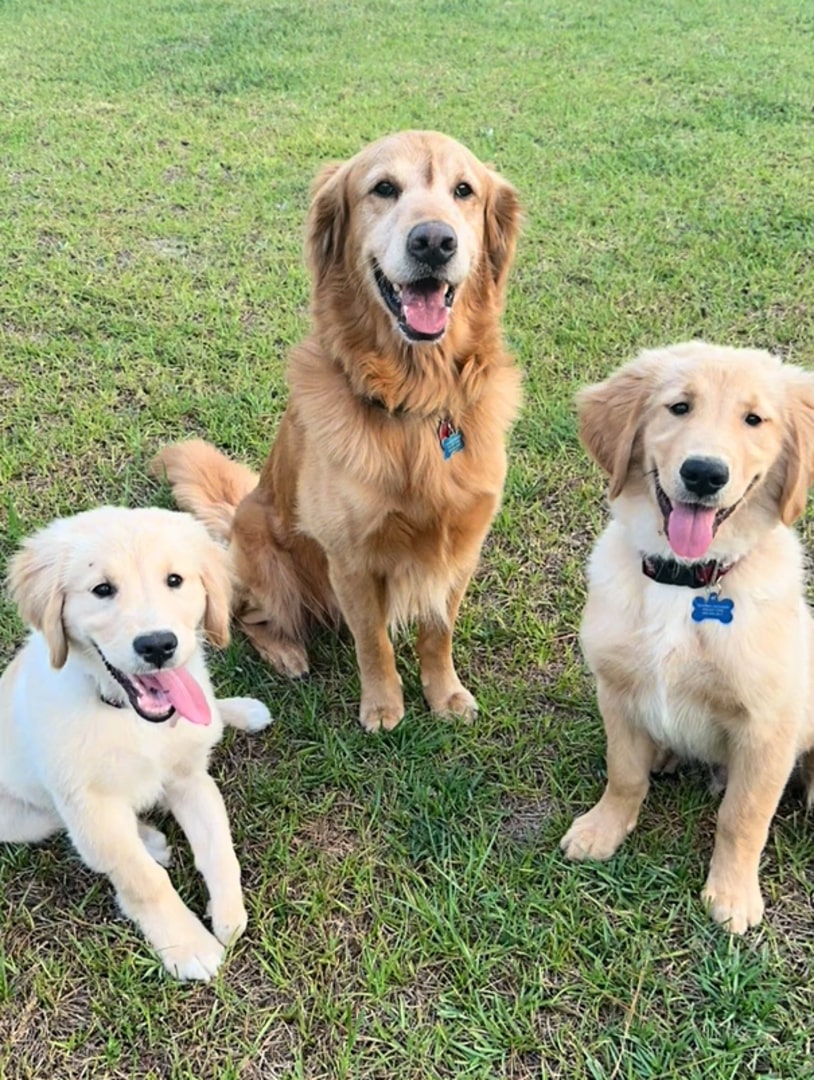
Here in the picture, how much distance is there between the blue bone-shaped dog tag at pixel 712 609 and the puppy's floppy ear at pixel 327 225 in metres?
1.37

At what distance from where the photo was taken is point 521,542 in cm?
339

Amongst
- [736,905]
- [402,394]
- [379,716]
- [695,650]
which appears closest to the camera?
[695,650]

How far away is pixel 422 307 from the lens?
2408 millimetres

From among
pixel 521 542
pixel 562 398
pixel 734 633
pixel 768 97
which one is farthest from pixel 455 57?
pixel 734 633

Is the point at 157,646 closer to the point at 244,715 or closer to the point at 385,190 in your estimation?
the point at 244,715

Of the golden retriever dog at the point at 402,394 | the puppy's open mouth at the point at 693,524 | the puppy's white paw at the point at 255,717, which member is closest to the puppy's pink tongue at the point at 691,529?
the puppy's open mouth at the point at 693,524

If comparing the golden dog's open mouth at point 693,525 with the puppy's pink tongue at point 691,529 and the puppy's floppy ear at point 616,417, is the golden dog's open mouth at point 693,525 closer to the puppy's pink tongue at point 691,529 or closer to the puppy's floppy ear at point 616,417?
the puppy's pink tongue at point 691,529

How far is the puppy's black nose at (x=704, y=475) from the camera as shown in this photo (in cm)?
182

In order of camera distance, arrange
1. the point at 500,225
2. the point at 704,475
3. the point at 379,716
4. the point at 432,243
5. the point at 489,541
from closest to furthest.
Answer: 1. the point at 704,475
2. the point at 432,243
3. the point at 500,225
4. the point at 379,716
5. the point at 489,541

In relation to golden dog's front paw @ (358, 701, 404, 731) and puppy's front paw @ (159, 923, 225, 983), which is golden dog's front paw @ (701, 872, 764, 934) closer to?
golden dog's front paw @ (358, 701, 404, 731)

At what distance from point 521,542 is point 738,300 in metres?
2.25

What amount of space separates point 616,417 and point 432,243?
2.17 ft

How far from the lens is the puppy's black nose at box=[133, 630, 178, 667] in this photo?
1865 millimetres

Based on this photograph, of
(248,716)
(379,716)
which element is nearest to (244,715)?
(248,716)
